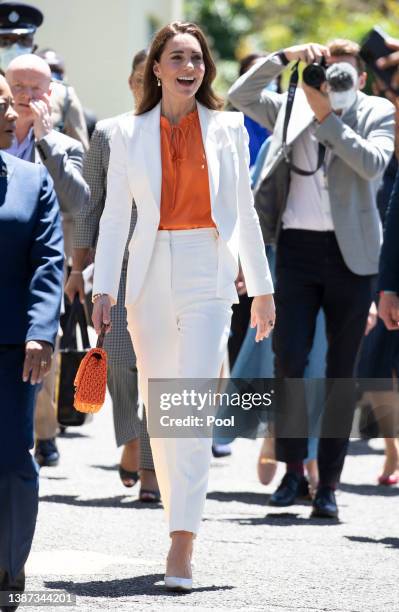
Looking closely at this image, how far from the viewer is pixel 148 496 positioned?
28.2 ft

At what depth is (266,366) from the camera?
379 inches

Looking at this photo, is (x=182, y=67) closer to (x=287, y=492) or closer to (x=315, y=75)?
(x=315, y=75)

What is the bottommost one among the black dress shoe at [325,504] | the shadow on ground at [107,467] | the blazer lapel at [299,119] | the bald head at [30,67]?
the shadow on ground at [107,467]

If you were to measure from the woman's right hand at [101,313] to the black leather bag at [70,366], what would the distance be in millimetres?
1619

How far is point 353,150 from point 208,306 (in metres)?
1.91

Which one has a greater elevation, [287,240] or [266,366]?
[287,240]

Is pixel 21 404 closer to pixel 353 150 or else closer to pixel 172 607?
pixel 172 607

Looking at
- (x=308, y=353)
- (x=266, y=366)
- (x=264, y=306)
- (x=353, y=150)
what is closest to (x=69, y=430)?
(x=266, y=366)

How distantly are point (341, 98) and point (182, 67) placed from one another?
1839 millimetres

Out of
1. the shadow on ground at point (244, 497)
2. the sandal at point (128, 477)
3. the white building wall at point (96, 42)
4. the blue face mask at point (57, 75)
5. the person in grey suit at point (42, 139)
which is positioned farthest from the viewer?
the white building wall at point (96, 42)

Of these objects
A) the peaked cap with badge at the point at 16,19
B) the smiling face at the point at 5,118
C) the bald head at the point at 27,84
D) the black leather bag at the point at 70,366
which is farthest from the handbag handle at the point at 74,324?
the smiling face at the point at 5,118

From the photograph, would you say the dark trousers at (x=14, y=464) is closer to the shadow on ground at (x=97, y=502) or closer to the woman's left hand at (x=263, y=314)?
the woman's left hand at (x=263, y=314)

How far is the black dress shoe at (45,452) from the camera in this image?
973 cm

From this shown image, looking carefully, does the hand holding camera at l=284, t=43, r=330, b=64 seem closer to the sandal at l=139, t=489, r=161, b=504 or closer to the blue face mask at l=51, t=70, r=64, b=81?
the sandal at l=139, t=489, r=161, b=504
